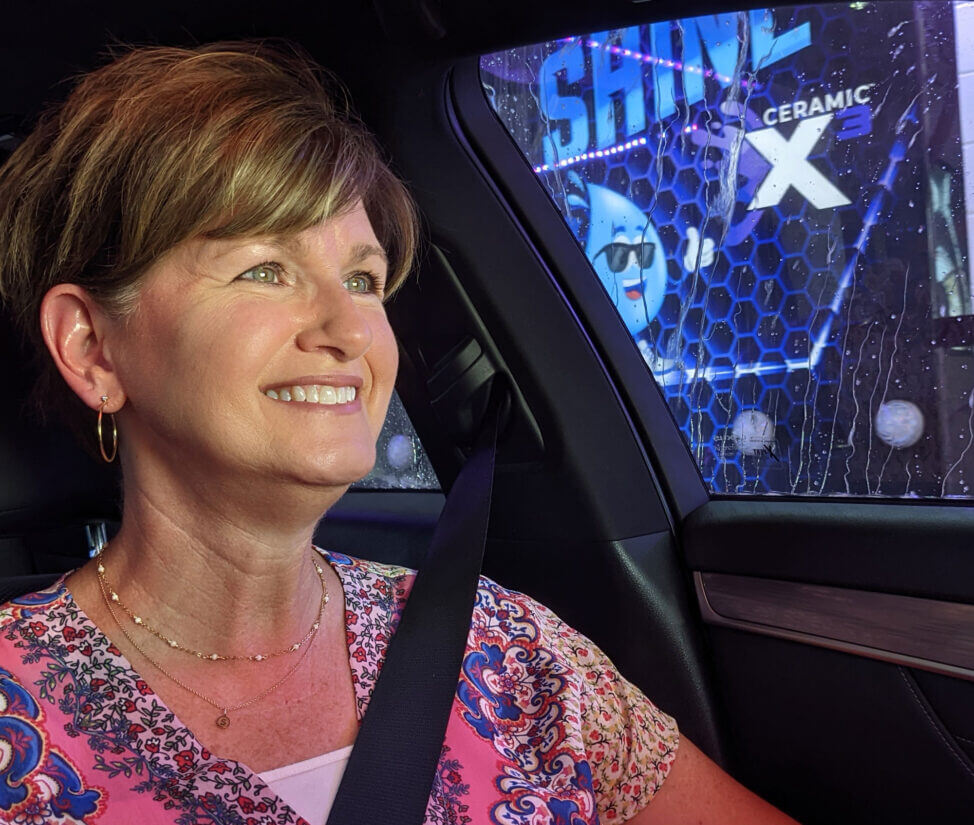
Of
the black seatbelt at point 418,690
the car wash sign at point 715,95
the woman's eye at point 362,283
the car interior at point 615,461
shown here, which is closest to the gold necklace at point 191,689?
the black seatbelt at point 418,690

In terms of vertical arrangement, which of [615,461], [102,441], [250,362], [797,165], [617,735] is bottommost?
[617,735]

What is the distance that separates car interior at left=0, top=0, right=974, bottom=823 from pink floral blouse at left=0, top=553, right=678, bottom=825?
1.01 feet

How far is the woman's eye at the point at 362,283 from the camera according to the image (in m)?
1.30

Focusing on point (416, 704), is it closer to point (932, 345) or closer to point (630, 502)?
point (630, 502)

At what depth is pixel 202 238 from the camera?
1149 millimetres

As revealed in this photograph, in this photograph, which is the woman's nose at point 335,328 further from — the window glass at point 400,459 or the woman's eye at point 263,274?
the window glass at point 400,459

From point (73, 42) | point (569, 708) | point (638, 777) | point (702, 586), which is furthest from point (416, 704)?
point (73, 42)

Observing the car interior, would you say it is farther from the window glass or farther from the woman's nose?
the woman's nose

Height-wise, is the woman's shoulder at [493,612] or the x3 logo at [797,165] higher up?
the x3 logo at [797,165]

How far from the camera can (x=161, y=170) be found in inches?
45.1

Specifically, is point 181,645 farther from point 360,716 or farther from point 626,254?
point 626,254

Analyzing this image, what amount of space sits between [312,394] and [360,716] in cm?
42

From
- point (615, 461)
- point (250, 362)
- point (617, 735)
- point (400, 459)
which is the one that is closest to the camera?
point (250, 362)

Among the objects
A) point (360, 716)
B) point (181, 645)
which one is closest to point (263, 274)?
point (181, 645)
